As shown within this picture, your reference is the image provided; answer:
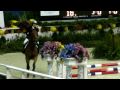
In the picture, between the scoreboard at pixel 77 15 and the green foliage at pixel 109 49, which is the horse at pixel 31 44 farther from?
the scoreboard at pixel 77 15

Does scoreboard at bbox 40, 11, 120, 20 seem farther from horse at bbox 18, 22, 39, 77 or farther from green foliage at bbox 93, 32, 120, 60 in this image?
horse at bbox 18, 22, 39, 77

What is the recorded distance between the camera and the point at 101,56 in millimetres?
10336

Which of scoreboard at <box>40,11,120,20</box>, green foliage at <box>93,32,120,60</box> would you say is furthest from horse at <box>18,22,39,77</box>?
scoreboard at <box>40,11,120,20</box>

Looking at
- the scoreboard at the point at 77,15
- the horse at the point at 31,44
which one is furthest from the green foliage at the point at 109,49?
the horse at the point at 31,44

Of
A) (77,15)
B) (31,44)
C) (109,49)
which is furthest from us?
(77,15)

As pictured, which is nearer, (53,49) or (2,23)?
(53,49)

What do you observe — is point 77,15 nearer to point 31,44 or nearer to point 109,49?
point 109,49

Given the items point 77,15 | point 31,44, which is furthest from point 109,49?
point 31,44

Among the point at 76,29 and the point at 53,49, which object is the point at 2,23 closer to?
the point at 76,29
